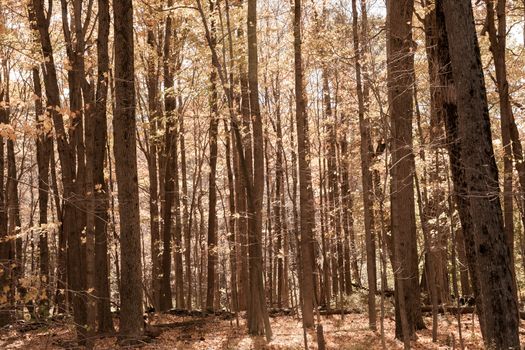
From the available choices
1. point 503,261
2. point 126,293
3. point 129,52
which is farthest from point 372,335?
point 129,52

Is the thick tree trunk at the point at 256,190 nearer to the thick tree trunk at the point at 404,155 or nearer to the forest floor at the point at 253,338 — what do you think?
the forest floor at the point at 253,338

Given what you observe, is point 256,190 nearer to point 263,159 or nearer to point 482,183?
point 263,159

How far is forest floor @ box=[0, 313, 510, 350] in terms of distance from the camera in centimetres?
1341

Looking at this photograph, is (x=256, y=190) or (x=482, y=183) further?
(x=256, y=190)

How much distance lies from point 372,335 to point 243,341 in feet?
11.7

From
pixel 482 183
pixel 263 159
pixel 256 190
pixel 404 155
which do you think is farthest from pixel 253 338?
pixel 482 183

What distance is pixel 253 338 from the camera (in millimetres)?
14438

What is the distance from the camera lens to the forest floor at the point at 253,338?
44.0ft

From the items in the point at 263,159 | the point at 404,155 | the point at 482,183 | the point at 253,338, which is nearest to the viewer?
the point at 482,183

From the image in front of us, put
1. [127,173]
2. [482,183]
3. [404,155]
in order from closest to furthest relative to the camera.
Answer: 1. [482,183]
2. [127,173]
3. [404,155]

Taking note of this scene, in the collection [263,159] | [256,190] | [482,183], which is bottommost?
[482,183]

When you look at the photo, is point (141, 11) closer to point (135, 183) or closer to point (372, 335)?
point (135, 183)

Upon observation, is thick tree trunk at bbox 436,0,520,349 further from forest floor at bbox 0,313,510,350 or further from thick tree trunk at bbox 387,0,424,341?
thick tree trunk at bbox 387,0,424,341

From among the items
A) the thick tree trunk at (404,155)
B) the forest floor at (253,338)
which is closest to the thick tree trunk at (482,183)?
the forest floor at (253,338)
